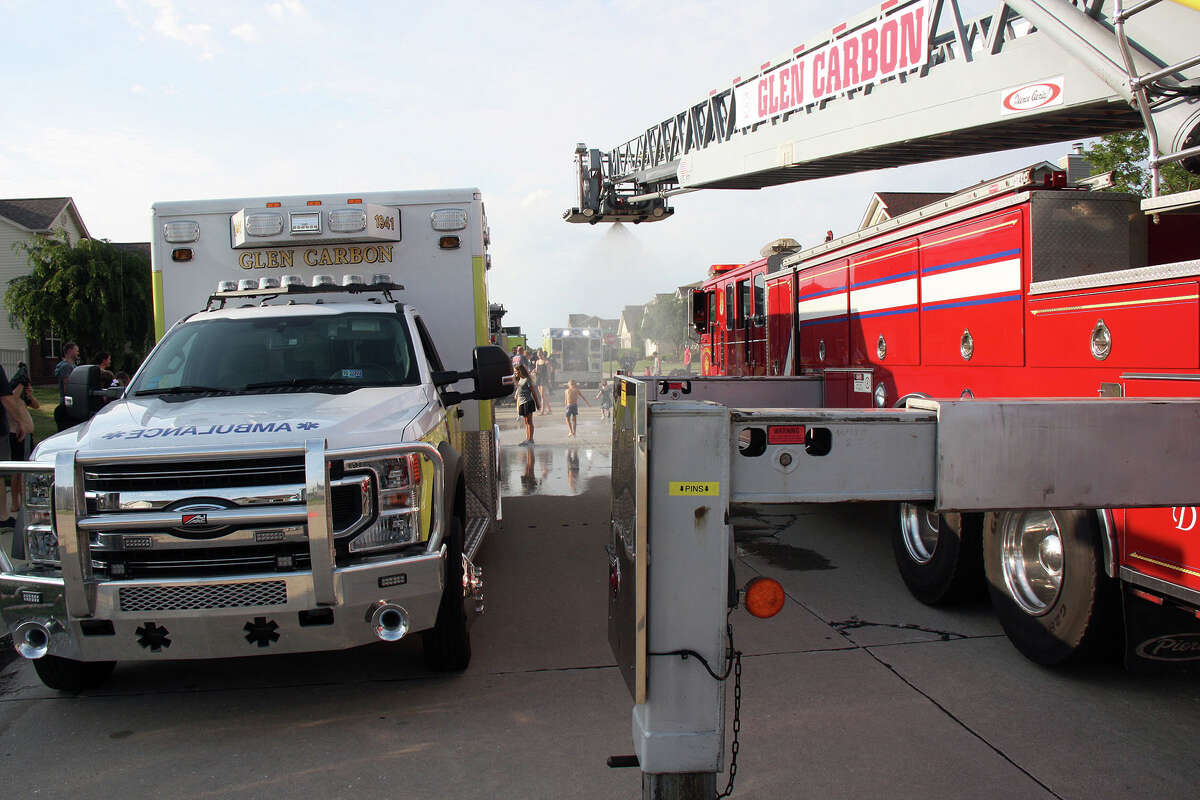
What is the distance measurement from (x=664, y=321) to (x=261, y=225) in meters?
64.3

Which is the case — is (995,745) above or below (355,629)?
below

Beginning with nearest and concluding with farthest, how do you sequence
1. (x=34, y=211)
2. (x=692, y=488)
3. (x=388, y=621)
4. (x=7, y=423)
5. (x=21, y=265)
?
(x=692, y=488) < (x=388, y=621) < (x=7, y=423) < (x=21, y=265) < (x=34, y=211)

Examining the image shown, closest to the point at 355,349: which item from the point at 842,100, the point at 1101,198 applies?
the point at 842,100

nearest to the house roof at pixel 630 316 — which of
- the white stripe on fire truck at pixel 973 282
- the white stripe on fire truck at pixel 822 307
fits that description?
the white stripe on fire truck at pixel 822 307

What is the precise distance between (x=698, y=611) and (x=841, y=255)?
238 inches

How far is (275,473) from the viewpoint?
401 cm

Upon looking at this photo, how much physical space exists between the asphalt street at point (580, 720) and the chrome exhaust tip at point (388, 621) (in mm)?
506

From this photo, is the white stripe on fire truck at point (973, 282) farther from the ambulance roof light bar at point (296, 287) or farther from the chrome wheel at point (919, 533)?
the ambulance roof light bar at point (296, 287)

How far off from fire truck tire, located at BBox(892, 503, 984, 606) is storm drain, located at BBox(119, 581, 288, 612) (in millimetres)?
3583

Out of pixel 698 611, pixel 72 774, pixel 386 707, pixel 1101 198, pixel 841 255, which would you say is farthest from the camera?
pixel 841 255

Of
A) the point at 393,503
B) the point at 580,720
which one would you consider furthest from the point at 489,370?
the point at 580,720

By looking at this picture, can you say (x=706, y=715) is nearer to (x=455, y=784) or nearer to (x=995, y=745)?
(x=455, y=784)

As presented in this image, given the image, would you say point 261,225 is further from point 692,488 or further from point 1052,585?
point 1052,585

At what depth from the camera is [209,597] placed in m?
3.95
